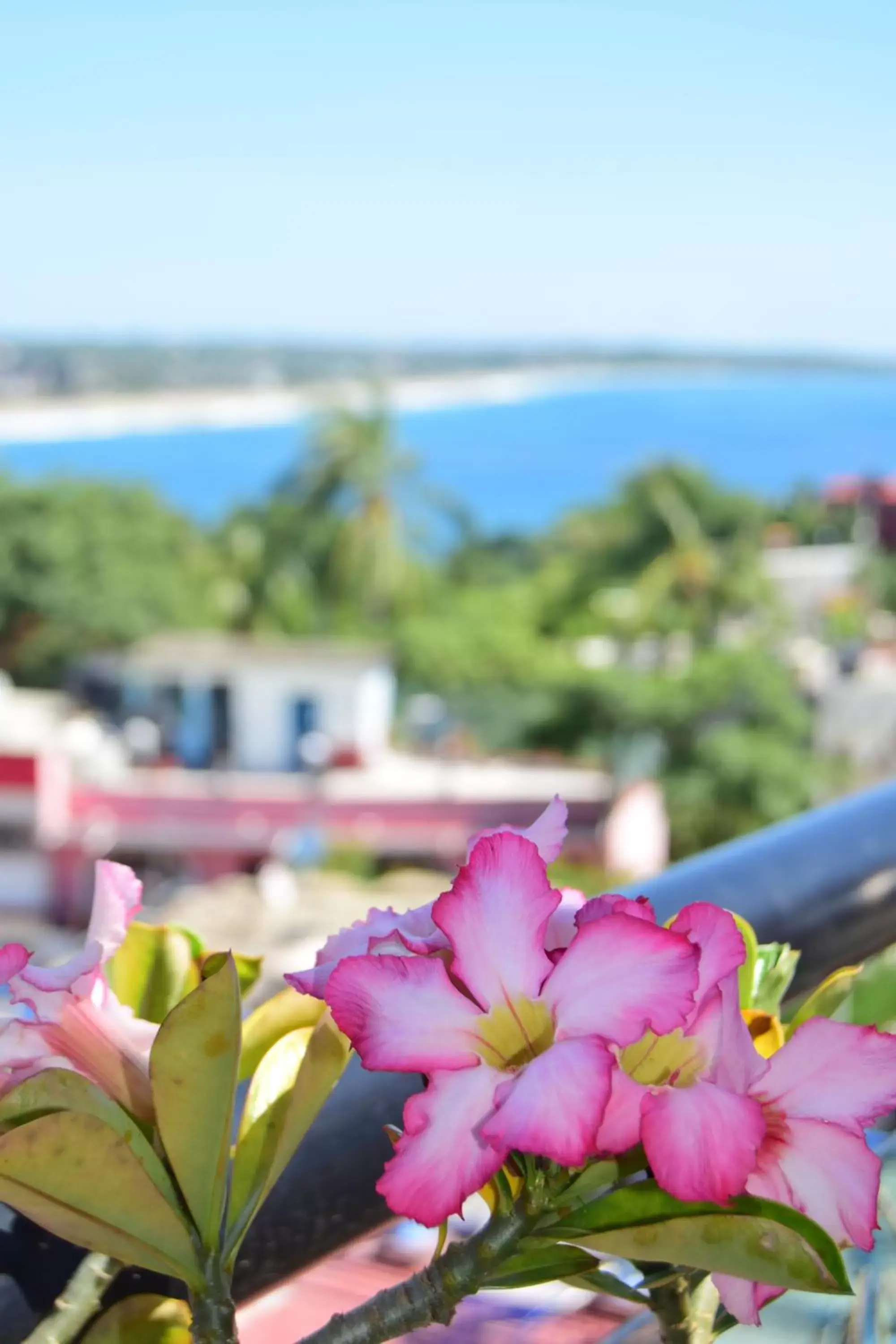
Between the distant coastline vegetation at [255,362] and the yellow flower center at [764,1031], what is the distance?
63.7 meters

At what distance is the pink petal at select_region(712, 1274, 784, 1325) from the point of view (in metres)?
0.28

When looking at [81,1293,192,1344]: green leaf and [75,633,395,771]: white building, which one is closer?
[81,1293,192,1344]: green leaf

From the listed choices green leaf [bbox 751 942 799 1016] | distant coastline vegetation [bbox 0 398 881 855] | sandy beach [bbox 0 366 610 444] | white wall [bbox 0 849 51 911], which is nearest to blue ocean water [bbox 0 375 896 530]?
sandy beach [bbox 0 366 610 444]

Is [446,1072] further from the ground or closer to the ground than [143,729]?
further from the ground

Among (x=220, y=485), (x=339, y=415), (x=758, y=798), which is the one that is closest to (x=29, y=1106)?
(x=758, y=798)

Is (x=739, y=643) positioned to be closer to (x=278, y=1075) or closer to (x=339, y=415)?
(x=339, y=415)

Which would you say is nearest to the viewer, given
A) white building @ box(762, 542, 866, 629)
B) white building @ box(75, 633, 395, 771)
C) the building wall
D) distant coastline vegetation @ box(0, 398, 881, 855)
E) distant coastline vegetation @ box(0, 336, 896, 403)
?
the building wall

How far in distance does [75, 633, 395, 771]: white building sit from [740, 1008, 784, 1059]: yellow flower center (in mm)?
→ 15594

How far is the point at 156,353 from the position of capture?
78625mm

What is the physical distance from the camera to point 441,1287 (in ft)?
0.87

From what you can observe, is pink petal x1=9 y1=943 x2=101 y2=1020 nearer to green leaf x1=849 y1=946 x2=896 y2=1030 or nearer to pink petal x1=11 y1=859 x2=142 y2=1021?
pink petal x1=11 y1=859 x2=142 y2=1021

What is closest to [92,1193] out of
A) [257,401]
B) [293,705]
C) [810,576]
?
[293,705]

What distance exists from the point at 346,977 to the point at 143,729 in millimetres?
17699

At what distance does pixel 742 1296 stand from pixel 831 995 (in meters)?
0.08
